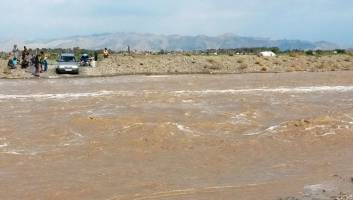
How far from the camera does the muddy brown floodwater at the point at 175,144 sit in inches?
492

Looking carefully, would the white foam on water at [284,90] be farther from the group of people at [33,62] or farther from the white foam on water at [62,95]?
the group of people at [33,62]

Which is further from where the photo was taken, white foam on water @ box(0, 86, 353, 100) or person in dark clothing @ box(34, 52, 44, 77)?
person in dark clothing @ box(34, 52, 44, 77)

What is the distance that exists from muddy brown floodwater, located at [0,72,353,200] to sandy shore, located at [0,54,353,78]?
1175 cm

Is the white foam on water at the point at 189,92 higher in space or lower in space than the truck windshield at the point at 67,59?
lower

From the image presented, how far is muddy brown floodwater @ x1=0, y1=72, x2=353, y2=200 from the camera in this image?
12.5m

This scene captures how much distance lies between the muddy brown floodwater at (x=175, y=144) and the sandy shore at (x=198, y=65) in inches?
463

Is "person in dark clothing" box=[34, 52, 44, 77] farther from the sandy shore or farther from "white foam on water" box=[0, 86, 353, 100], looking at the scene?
"white foam on water" box=[0, 86, 353, 100]

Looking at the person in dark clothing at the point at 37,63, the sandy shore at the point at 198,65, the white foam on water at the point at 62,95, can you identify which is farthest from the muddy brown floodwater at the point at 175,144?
the sandy shore at the point at 198,65

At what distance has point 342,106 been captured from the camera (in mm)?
24938

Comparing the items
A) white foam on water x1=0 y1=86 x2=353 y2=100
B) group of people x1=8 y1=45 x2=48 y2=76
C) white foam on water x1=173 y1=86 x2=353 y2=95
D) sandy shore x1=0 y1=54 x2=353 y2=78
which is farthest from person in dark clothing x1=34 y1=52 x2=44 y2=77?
white foam on water x1=173 y1=86 x2=353 y2=95

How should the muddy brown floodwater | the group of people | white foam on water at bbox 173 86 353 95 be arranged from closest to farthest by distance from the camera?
the muddy brown floodwater, white foam on water at bbox 173 86 353 95, the group of people

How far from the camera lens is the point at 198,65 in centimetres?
4725

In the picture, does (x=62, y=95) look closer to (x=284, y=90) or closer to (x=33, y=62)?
(x=284, y=90)

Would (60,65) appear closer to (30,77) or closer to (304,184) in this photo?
(30,77)
